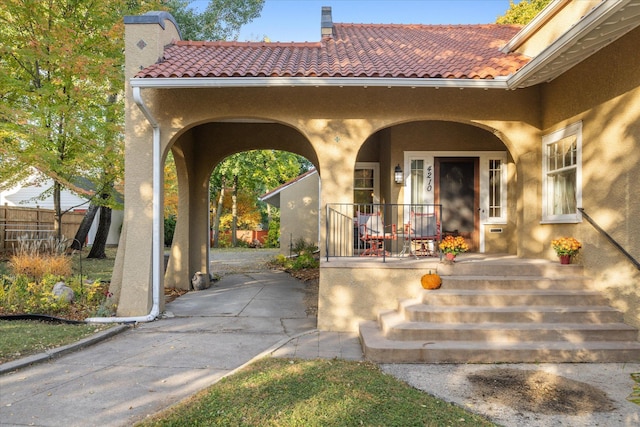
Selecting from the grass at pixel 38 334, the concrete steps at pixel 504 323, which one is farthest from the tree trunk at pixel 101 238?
the concrete steps at pixel 504 323

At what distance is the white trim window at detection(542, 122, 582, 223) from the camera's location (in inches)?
252

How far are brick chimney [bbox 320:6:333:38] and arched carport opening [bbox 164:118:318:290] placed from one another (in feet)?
7.97

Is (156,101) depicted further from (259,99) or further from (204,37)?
(204,37)

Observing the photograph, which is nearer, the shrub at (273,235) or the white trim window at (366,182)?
the white trim window at (366,182)

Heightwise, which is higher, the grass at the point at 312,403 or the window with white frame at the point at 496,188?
the window with white frame at the point at 496,188

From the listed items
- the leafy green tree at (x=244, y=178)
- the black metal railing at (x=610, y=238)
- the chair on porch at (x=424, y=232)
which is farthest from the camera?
the leafy green tree at (x=244, y=178)

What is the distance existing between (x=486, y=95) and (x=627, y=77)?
7.23ft

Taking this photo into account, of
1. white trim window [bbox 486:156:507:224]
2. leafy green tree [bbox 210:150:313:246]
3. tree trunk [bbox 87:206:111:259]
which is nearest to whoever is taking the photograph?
white trim window [bbox 486:156:507:224]

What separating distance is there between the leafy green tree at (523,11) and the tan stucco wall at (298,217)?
38.7 ft

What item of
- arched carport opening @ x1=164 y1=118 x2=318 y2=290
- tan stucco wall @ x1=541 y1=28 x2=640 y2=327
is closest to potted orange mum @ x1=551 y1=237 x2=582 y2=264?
tan stucco wall @ x1=541 y1=28 x2=640 y2=327

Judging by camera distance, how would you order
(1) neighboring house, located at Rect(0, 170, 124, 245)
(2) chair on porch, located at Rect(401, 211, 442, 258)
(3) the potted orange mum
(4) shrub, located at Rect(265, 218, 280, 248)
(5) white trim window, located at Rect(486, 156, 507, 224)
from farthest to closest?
1. (4) shrub, located at Rect(265, 218, 280, 248)
2. (1) neighboring house, located at Rect(0, 170, 124, 245)
3. (5) white trim window, located at Rect(486, 156, 507, 224)
4. (2) chair on porch, located at Rect(401, 211, 442, 258)
5. (3) the potted orange mum

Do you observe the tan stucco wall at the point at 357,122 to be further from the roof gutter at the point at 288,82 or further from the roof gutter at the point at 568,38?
the roof gutter at the point at 568,38

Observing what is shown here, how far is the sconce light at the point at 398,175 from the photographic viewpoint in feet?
29.2

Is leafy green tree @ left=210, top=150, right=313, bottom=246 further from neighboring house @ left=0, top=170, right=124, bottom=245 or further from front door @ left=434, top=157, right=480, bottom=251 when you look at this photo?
front door @ left=434, top=157, right=480, bottom=251
